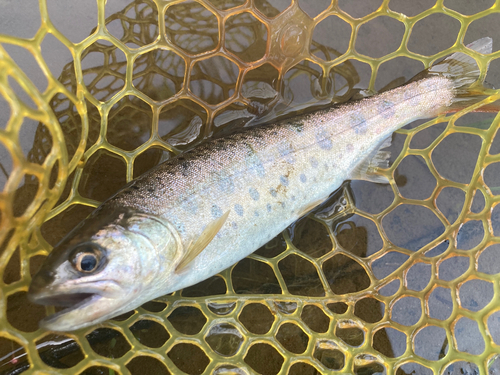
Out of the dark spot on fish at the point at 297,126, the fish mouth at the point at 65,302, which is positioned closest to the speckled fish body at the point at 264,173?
the dark spot on fish at the point at 297,126

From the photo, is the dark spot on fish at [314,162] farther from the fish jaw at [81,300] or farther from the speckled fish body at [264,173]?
the fish jaw at [81,300]

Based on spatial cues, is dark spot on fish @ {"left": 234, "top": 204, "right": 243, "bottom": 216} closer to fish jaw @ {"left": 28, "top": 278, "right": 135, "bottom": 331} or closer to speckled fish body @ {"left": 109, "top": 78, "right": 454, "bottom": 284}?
speckled fish body @ {"left": 109, "top": 78, "right": 454, "bottom": 284}

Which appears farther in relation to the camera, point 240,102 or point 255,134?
point 240,102

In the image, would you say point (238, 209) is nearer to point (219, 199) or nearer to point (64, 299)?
point (219, 199)

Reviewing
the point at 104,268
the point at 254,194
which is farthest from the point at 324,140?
the point at 104,268

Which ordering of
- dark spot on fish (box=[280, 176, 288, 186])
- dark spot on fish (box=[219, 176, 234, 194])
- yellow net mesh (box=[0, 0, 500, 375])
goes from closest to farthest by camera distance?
dark spot on fish (box=[219, 176, 234, 194])
dark spot on fish (box=[280, 176, 288, 186])
yellow net mesh (box=[0, 0, 500, 375])

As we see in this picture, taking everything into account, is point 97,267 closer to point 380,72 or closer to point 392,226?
point 392,226

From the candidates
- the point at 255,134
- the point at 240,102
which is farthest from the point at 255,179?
the point at 240,102

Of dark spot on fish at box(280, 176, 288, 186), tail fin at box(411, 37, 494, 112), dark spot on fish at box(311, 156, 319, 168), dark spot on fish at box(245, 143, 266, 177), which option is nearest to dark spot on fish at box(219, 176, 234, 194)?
A: dark spot on fish at box(245, 143, 266, 177)
